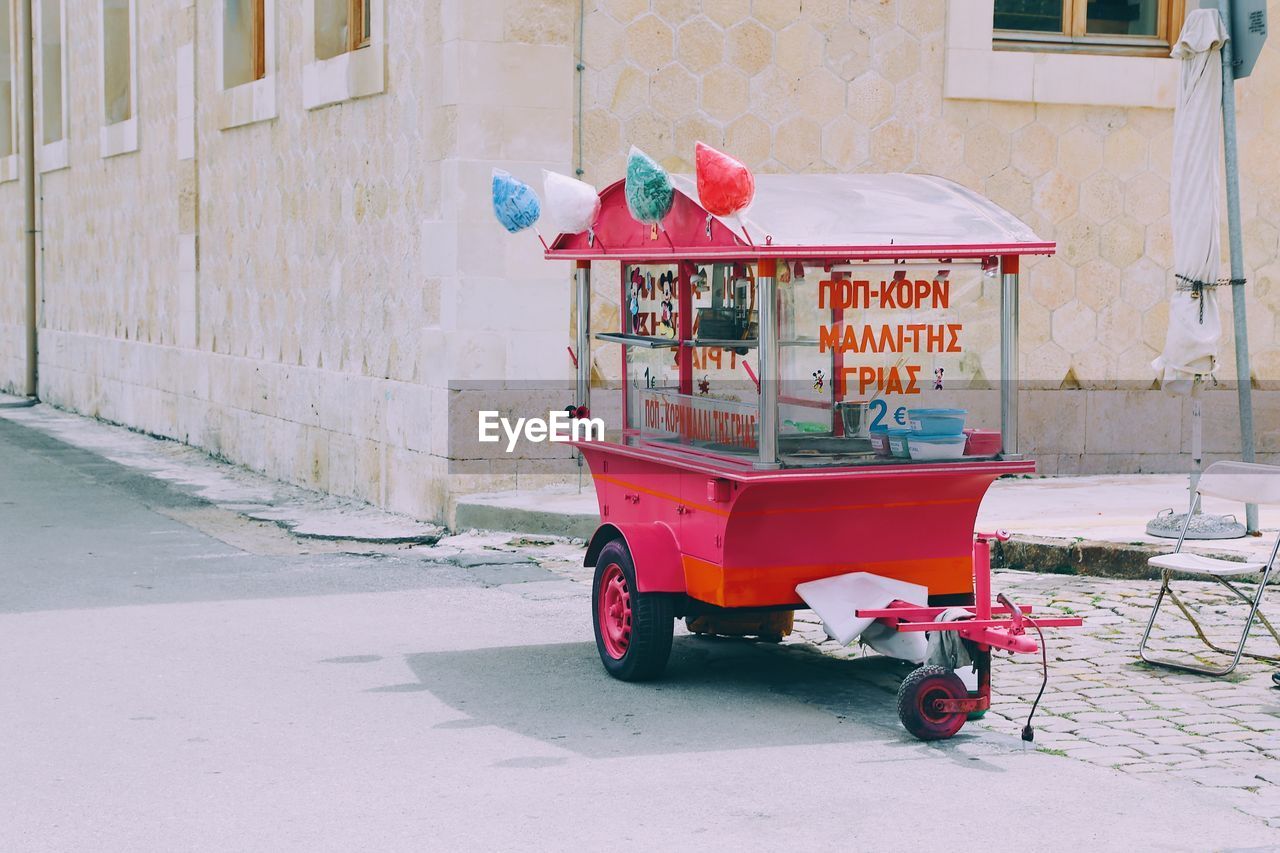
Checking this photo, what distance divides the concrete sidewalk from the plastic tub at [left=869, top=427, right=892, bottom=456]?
8.28ft

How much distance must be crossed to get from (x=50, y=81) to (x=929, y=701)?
19.8 metres

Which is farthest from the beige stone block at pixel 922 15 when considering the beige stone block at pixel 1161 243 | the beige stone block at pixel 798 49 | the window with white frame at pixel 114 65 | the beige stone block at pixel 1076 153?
the window with white frame at pixel 114 65

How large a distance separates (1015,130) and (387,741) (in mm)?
7098

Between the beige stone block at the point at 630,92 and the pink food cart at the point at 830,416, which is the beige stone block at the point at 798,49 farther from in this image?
the pink food cart at the point at 830,416

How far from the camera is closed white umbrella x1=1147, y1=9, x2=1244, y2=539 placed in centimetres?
932

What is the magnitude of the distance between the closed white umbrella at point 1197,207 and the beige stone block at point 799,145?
251 cm

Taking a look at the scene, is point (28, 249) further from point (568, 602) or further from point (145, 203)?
point (568, 602)

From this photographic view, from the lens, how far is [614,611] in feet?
23.3

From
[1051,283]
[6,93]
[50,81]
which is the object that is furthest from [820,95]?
[6,93]

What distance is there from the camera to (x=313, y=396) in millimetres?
13039

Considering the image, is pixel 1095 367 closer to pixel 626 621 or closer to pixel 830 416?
pixel 830 416

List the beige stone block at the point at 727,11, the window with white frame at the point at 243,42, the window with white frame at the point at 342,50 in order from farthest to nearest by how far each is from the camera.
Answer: the window with white frame at the point at 243,42 → the window with white frame at the point at 342,50 → the beige stone block at the point at 727,11

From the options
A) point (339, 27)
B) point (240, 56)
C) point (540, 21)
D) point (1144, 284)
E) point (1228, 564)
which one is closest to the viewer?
point (1228, 564)

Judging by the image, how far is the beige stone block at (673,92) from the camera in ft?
36.0
